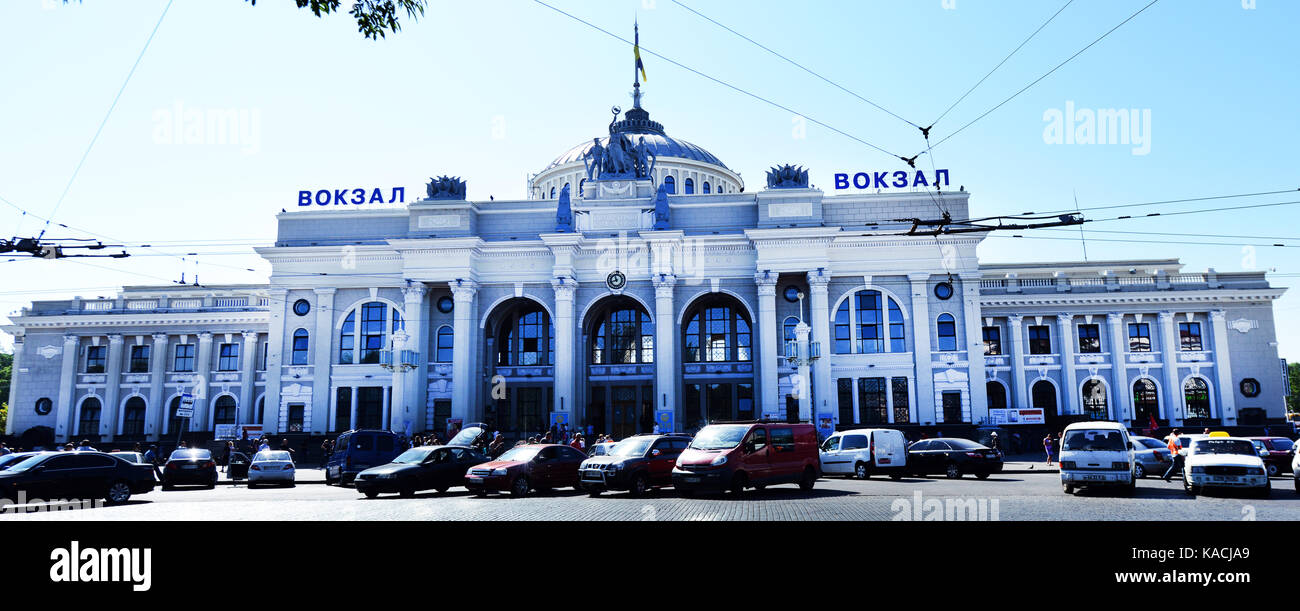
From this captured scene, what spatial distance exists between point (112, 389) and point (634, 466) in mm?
44917

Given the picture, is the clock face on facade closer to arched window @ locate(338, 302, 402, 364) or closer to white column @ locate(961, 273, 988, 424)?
arched window @ locate(338, 302, 402, 364)

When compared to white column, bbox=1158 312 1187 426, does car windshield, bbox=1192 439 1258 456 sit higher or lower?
lower

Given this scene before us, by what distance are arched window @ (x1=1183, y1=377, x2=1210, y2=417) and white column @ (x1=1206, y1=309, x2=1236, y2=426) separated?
0.62 metres

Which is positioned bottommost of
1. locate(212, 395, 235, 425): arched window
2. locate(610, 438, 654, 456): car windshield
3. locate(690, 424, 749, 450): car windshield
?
locate(610, 438, 654, 456): car windshield

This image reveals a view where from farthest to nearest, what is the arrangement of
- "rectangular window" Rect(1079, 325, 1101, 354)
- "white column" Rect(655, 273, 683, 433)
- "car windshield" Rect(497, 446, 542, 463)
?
"rectangular window" Rect(1079, 325, 1101, 354) → "white column" Rect(655, 273, 683, 433) → "car windshield" Rect(497, 446, 542, 463)

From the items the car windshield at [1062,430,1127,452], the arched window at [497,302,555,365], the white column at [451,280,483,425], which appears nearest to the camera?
the car windshield at [1062,430,1127,452]

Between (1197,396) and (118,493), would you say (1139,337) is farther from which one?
(118,493)

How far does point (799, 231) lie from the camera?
40500 mm

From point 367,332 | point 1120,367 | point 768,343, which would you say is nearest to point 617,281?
point 768,343

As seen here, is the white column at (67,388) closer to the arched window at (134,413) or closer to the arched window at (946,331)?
the arched window at (134,413)

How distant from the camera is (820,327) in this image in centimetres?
4075

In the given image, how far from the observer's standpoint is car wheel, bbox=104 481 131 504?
1958 cm

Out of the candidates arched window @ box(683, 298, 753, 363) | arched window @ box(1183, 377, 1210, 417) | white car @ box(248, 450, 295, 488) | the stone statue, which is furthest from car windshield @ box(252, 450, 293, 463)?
arched window @ box(1183, 377, 1210, 417)

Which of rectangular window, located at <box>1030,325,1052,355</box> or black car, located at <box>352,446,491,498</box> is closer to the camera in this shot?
black car, located at <box>352,446,491,498</box>
